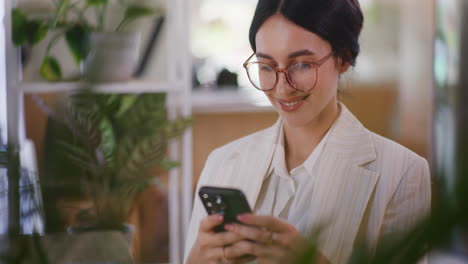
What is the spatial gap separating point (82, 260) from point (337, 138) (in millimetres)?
477

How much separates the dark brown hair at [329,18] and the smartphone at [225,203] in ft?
0.84

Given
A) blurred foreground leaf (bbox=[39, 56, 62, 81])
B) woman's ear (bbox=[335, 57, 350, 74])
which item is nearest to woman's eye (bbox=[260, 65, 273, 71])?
woman's ear (bbox=[335, 57, 350, 74])

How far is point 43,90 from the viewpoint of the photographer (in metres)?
1.27

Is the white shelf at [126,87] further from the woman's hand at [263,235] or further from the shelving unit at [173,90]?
the woman's hand at [263,235]

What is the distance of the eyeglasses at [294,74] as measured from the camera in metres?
0.84

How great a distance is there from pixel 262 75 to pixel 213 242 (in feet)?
0.87

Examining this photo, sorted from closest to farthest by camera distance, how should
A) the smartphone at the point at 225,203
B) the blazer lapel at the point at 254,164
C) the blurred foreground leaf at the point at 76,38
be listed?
the smartphone at the point at 225,203, the blazer lapel at the point at 254,164, the blurred foreground leaf at the point at 76,38

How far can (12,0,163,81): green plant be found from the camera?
122 cm

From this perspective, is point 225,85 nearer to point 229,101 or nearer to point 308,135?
point 229,101

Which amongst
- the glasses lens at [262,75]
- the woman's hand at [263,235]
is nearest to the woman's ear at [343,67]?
the glasses lens at [262,75]

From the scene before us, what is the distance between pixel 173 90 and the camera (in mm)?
1331

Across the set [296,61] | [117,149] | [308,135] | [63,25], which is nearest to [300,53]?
[296,61]

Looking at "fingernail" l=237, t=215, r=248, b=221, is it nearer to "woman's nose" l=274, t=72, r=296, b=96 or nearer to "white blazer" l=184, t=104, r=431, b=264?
"white blazer" l=184, t=104, r=431, b=264

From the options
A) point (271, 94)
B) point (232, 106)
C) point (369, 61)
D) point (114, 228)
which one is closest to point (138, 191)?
point (114, 228)
